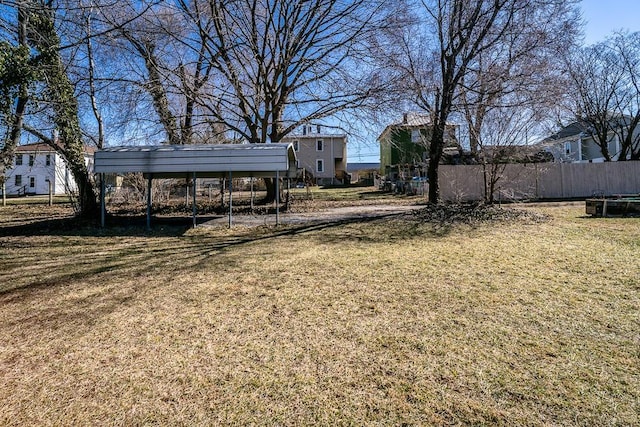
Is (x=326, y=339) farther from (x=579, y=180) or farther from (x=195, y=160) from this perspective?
(x=579, y=180)

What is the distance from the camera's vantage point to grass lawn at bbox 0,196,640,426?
2.21 metres

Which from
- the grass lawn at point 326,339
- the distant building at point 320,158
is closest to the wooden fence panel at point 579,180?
the grass lawn at point 326,339

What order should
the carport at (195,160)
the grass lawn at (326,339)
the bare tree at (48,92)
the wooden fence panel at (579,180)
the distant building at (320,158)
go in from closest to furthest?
the grass lawn at (326,339), the bare tree at (48,92), the carport at (195,160), the wooden fence panel at (579,180), the distant building at (320,158)

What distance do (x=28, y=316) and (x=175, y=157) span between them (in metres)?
6.87

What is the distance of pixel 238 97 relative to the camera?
48.1 ft

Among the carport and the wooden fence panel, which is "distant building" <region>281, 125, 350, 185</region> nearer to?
the wooden fence panel

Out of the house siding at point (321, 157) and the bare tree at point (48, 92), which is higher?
the house siding at point (321, 157)

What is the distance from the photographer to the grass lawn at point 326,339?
221 centimetres

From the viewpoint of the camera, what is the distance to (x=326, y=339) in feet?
10.3

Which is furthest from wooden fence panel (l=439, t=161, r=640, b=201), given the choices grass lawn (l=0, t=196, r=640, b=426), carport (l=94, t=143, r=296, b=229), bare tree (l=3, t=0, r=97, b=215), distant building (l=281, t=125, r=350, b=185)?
distant building (l=281, t=125, r=350, b=185)

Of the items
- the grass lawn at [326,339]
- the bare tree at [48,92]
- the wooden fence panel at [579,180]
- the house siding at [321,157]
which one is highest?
the house siding at [321,157]

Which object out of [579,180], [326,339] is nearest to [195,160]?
[326,339]

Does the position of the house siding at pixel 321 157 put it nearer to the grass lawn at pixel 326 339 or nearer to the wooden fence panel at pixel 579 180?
the wooden fence panel at pixel 579 180

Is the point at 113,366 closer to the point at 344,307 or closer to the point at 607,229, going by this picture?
the point at 344,307
